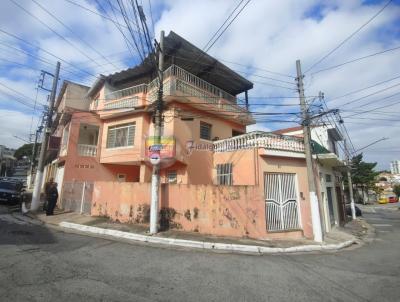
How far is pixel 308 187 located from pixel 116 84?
47.1 feet

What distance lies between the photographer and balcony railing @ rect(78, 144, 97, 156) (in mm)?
15750

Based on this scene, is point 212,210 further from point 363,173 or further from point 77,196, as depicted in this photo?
point 363,173

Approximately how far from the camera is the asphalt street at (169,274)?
4129 millimetres

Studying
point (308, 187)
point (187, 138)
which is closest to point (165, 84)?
point (187, 138)

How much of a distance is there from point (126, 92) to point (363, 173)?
47903 mm

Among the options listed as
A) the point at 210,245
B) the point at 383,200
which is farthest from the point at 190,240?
the point at 383,200

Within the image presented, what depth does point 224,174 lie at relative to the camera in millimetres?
12359

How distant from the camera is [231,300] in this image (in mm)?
4086

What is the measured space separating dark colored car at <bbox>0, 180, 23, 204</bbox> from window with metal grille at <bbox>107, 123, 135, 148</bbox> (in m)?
7.77

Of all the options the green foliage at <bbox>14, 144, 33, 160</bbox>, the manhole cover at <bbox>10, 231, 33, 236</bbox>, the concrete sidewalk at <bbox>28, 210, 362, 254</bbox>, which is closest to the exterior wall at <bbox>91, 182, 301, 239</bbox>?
the concrete sidewalk at <bbox>28, 210, 362, 254</bbox>

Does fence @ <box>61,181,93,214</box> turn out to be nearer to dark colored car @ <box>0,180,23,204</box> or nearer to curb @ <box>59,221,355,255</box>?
curb @ <box>59,221,355,255</box>

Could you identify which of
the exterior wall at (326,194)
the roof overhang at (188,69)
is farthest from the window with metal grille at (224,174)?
the roof overhang at (188,69)

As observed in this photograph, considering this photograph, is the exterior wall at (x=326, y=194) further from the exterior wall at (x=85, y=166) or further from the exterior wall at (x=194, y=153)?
the exterior wall at (x=85, y=166)

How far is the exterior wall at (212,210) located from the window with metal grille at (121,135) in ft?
17.0
